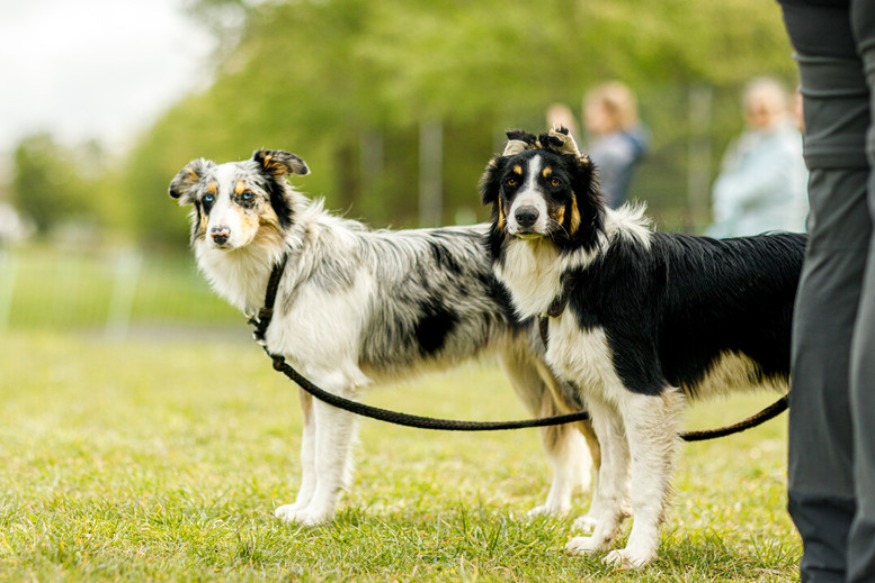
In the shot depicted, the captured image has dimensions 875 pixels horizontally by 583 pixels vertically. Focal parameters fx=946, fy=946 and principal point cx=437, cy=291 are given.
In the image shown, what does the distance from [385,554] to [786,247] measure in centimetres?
211

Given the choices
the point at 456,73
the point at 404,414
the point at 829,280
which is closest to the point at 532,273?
the point at 404,414

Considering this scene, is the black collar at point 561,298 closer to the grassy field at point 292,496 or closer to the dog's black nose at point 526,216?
the dog's black nose at point 526,216

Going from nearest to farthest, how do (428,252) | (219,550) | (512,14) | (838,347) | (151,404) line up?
(838,347) < (219,550) < (428,252) < (151,404) < (512,14)

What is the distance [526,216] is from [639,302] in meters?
0.59

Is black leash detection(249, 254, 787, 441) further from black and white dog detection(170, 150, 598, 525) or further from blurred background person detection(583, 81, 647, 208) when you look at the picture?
blurred background person detection(583, 81, 647, 208)

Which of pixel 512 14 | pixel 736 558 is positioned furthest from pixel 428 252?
pixel 512 14

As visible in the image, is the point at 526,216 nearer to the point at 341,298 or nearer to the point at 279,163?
the point at 341,298

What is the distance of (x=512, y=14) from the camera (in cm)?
1955

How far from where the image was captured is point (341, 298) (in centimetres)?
484

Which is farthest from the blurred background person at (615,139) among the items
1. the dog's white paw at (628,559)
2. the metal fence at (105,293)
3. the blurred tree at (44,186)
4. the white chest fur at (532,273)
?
the blurred tree at (44,186)

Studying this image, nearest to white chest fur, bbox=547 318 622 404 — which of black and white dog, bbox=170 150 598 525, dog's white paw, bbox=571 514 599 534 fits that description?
black and white dog, bbox=170 150 598 525

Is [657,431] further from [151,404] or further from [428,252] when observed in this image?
[151,404]

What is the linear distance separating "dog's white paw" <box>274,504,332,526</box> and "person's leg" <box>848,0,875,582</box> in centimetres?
274

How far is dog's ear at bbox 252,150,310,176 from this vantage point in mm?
4863
